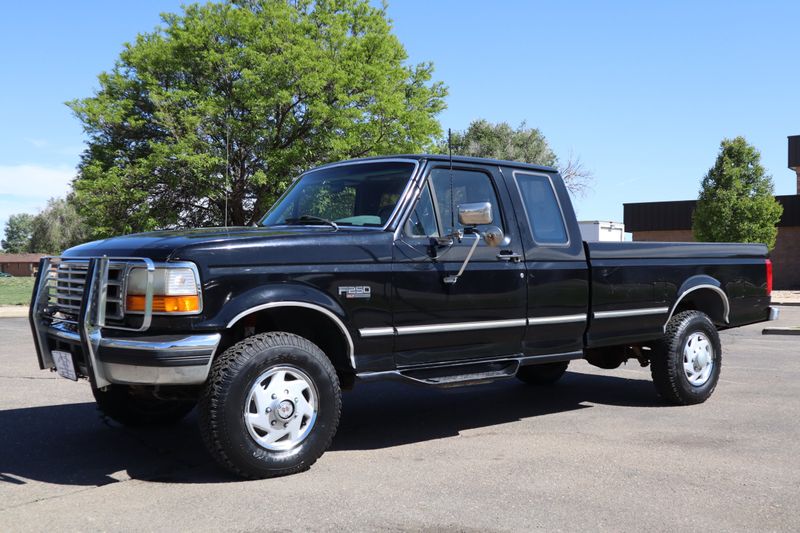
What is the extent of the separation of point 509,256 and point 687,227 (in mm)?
36485

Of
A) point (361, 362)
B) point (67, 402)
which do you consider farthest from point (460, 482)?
point (67, 402)

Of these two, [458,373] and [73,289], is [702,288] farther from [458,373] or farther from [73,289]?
[73,289]

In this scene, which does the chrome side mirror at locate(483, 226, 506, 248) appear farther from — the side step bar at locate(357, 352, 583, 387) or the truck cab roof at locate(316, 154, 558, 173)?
the side step bar at locate(357, 352, 583, 387)

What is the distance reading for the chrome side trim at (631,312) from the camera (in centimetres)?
689

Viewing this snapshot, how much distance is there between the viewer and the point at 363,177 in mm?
6320

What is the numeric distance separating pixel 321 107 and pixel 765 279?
20.8 metres

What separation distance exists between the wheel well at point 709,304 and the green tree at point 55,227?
85571mm

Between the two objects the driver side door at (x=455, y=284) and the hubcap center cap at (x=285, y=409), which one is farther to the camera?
the driver side door at (x=455, y=284)

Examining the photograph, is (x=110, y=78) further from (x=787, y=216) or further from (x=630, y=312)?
(x=787, y=216)

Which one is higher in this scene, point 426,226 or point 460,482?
point 426,226

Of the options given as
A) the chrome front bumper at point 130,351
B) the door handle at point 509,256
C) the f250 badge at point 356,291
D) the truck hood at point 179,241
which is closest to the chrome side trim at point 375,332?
the f250 badge at point 356,291

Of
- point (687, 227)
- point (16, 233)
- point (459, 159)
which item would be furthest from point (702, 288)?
point (16, 233)

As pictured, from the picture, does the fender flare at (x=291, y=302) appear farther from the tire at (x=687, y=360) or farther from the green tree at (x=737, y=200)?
the green tree at (x=737, y=200)

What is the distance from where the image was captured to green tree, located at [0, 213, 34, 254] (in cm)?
15200
